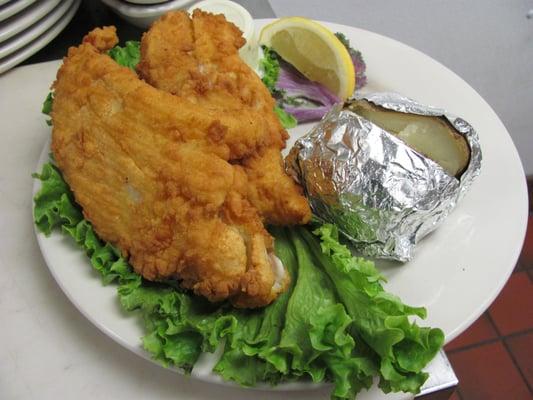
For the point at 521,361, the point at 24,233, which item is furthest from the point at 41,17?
the point at 521,361

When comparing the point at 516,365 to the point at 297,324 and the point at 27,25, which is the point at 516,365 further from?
the point at 27,25

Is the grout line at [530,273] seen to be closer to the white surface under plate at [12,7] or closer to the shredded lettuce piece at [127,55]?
the shredded lettuce piece at [127,55]

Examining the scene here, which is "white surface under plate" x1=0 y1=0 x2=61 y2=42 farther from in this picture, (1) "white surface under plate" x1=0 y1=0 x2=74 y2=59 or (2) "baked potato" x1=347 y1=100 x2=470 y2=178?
(2) "baked potato" x1=347 y1=100 x2=470 y2=178

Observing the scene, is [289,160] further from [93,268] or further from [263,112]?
[93,268]

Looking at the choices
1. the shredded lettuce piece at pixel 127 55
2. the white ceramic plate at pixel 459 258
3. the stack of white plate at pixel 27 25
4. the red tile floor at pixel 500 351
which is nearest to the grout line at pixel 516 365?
the red tile floor at pixel 500 351

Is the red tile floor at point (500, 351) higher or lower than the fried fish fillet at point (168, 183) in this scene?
lower

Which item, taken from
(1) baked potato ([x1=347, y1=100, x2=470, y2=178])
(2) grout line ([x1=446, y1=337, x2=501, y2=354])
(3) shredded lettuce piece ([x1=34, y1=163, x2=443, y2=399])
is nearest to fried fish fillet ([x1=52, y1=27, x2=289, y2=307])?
(3) shredded lettuce piece ([x1=34, y1=163, x2=443, y2=399])
